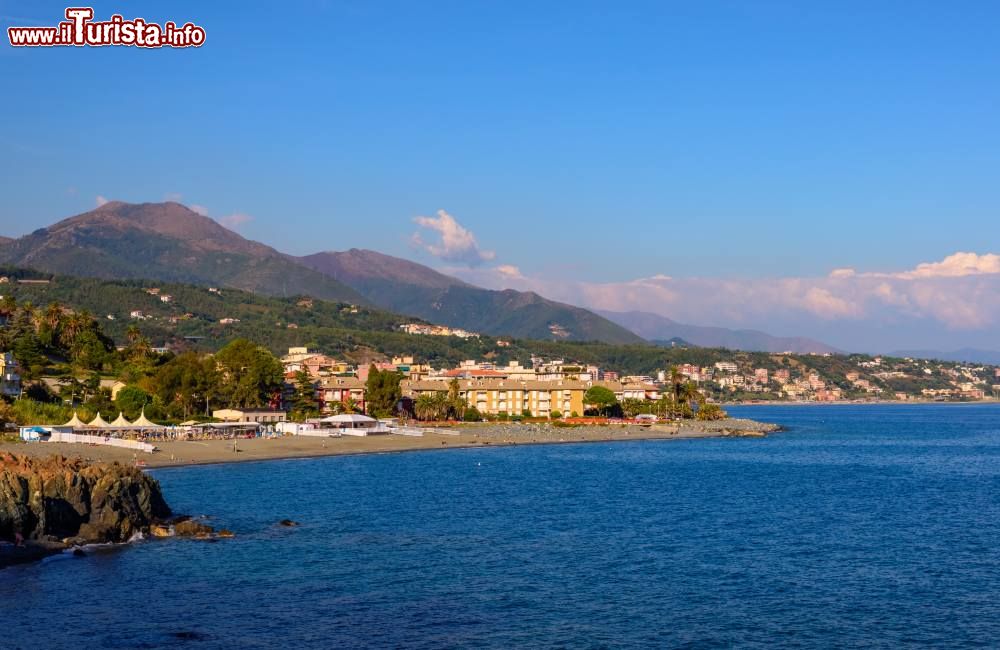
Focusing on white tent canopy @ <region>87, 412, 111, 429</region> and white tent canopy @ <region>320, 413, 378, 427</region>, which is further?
white tent canopy @ <region>320, 413, 378, 427</region>

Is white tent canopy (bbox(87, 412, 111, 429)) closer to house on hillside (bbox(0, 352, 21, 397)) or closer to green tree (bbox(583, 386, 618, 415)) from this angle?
house on hillside (bbox(0, 352, 21, 397))

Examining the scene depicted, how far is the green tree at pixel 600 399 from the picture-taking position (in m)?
130

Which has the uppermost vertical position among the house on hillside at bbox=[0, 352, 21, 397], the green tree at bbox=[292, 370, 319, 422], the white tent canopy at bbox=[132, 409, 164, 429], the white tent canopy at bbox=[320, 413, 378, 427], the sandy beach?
the house on hillside at bbox=[0, 352, 21, 397]

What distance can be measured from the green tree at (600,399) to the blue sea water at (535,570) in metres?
67.2

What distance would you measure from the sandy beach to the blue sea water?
6154mm

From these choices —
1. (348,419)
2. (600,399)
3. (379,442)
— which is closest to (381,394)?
(348,419)

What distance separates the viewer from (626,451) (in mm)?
89500

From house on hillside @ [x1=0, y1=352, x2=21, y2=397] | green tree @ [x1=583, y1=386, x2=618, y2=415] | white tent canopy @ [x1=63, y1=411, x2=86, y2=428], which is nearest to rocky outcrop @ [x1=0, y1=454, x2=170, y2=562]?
white tent canopy @ [x1=63, y1=411, x2=86, y2=428]

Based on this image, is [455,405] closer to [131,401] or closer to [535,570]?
[131,401]

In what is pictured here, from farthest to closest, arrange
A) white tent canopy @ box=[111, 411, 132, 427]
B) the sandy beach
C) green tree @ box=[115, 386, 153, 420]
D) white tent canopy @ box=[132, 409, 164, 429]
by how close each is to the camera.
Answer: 1. green tree @ box=[115, 386, 153, 420]
2. white tent canopy @ box=[132, 409, 164, 429]
3. white tent canopy @ box=[111, 411, 132, 427]
4. the sandy beach

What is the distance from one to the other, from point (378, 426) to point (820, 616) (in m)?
74.3

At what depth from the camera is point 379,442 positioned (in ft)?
290

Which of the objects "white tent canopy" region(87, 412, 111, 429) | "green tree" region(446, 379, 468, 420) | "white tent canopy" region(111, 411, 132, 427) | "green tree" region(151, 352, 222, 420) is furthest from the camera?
"green tree" region(446, 379, 468, 420)

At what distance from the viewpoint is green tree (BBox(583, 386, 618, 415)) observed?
426 ft
